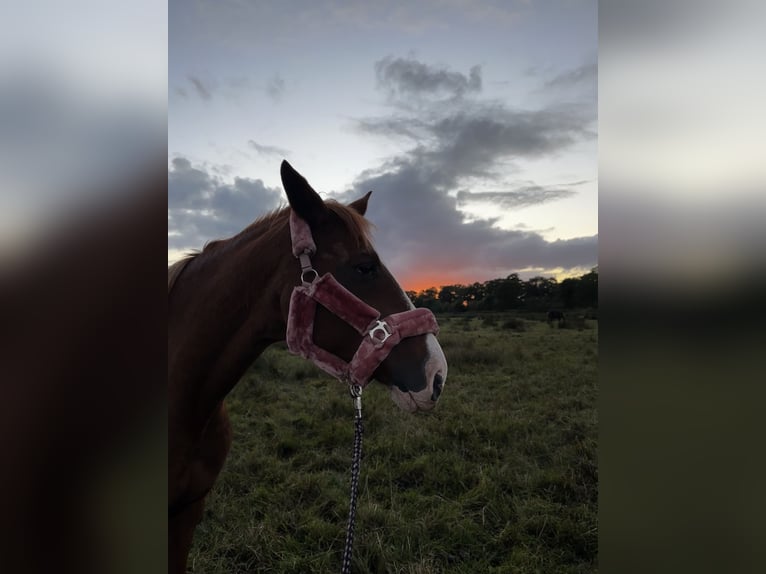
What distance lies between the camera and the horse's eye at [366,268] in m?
2.19

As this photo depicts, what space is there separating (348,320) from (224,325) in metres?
0.65

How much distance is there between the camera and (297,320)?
2.08 metres

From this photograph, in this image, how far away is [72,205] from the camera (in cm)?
67

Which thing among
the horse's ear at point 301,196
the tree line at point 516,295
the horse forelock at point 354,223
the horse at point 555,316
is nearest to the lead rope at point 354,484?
the horse forelock at point 354,223

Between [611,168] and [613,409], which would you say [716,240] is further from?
[613,409]

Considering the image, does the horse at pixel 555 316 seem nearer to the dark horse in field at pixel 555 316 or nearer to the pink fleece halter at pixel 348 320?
the dark horse in field at pixel 555 316

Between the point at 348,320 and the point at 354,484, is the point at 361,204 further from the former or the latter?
the point at 354,484

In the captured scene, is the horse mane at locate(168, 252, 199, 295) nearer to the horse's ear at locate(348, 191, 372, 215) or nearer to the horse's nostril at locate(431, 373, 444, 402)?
the horse's ear at locate(348, 191, 372, 215)

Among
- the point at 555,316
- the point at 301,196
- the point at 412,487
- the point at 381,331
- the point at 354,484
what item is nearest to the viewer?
the point at 354,484

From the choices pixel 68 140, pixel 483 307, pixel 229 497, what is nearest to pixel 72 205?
pixel 68 140

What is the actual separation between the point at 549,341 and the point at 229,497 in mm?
12781

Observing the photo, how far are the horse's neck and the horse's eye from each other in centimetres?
32

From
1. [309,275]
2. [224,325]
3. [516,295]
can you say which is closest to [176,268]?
[224,325]

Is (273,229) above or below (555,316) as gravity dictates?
above
